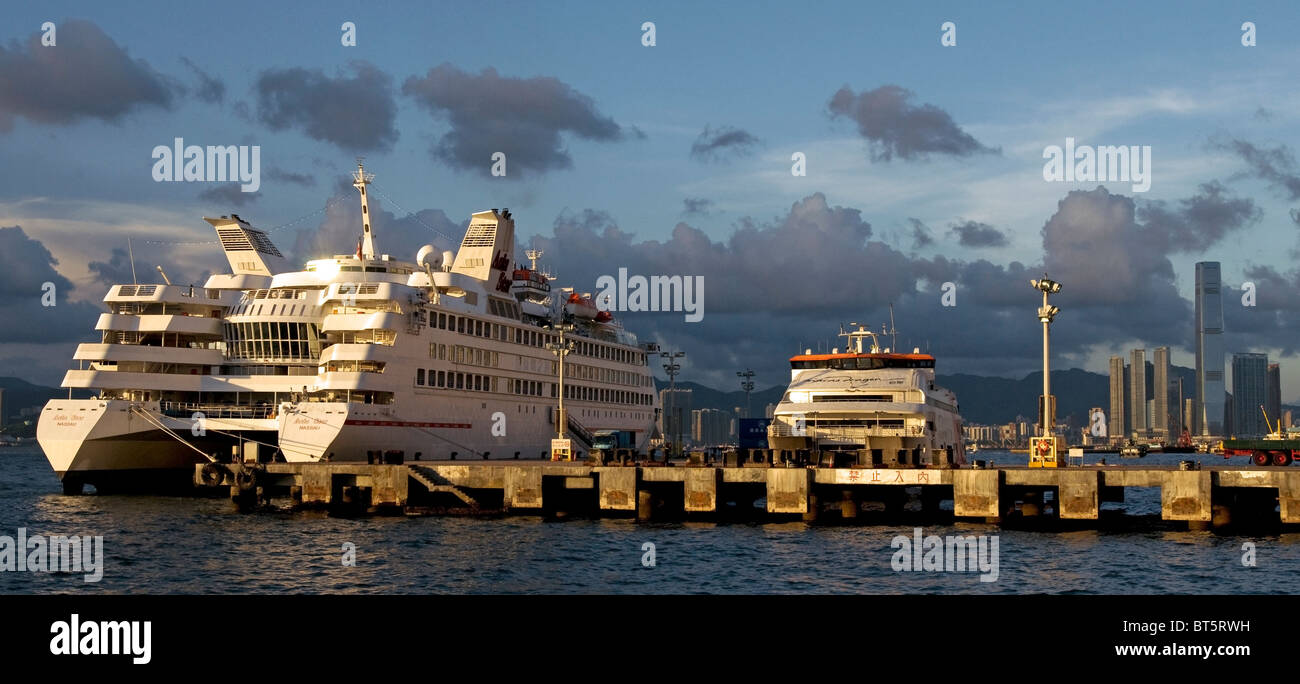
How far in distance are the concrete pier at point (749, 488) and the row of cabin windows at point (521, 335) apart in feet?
62.9

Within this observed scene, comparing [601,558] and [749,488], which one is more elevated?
[749,488]

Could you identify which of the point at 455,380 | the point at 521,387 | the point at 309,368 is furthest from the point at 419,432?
the point at 521,387

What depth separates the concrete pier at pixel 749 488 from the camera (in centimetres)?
4681

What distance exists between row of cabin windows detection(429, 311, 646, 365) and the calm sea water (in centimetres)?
2695

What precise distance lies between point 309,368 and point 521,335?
19.9 metres

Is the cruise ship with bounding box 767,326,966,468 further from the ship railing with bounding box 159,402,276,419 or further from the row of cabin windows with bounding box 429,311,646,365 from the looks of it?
the ship railing with bounding box 159,402,276,419

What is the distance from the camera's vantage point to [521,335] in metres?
94.0

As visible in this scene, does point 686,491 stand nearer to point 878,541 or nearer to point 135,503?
point 878,541

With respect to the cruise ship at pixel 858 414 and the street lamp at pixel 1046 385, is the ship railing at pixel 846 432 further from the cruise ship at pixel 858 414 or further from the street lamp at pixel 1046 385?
the street lamp at pixel 1046 385

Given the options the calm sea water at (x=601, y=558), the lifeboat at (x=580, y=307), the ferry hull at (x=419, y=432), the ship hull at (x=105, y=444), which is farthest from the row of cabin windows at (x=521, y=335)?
the calm sea water at (x=601, y=558)

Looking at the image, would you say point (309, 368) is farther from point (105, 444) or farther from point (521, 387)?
point (521, 387)
